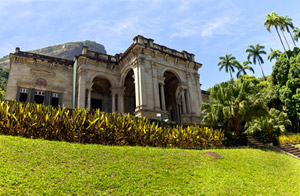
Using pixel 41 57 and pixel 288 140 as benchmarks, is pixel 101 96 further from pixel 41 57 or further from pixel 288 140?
pixel 288 140

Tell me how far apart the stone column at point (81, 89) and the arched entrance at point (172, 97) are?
465 inches

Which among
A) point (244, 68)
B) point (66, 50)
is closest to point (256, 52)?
point (244, 68)

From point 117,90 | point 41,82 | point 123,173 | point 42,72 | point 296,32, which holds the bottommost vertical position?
point 123,173

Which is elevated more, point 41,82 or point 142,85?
point 41,82

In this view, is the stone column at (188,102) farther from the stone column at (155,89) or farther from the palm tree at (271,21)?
the palm tree at (271,21)

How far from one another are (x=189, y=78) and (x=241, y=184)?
59.9 feet

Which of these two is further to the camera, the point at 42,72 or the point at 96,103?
the point at 96,103

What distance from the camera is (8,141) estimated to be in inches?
311

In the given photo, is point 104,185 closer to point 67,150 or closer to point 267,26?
point 67,150

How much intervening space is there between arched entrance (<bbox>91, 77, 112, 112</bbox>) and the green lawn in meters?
18.4

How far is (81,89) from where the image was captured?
21797 mm

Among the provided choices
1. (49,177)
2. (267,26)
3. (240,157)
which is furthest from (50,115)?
(267,26)

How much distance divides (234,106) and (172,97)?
1465cm

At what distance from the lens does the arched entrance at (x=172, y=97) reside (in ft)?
96.3
